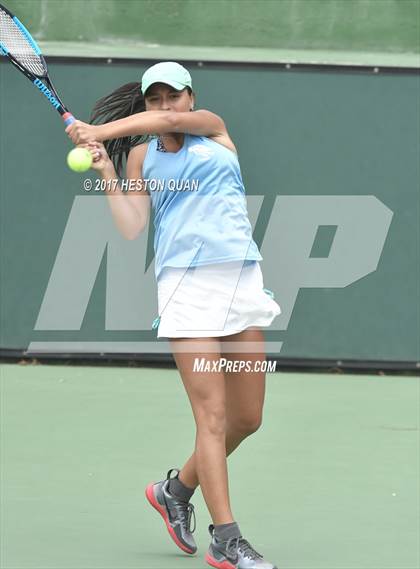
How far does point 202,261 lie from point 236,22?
552cm

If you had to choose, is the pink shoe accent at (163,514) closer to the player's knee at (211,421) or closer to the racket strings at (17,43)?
the player's knee at (211,421)

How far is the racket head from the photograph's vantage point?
4914 mm

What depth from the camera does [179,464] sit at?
19.2ft

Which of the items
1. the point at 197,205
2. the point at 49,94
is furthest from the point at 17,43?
the point at 197,205

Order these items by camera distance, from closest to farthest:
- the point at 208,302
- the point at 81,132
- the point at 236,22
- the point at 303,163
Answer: the point at 81,132
the point at 208,302
the point at 303,163
the point at 236,22

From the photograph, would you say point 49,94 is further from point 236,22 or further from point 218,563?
point 236,22

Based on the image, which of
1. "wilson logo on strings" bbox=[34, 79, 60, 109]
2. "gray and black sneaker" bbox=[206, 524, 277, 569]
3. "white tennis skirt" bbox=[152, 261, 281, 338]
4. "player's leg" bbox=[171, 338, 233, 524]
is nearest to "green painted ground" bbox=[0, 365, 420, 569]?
"gray and black sneaker" bbox=[206, 524, 277, 569]

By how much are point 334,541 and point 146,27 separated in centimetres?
574

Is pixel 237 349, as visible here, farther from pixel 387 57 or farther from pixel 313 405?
pixel 387 57

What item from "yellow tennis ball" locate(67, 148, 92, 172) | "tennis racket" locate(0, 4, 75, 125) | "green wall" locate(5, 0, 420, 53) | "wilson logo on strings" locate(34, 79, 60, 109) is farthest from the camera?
"green wall" locate(5, 0, 420, 53)

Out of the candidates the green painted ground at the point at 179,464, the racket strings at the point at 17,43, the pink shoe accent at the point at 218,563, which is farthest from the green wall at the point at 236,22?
the pink shoe accent at the point at 218,563

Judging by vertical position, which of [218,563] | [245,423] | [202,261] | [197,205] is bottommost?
[218,563]

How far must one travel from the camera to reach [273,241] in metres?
7.96

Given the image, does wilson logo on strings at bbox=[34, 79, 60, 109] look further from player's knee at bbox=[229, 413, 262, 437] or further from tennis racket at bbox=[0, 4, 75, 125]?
player's knee at bbox=[229, 413, 262, 437]
